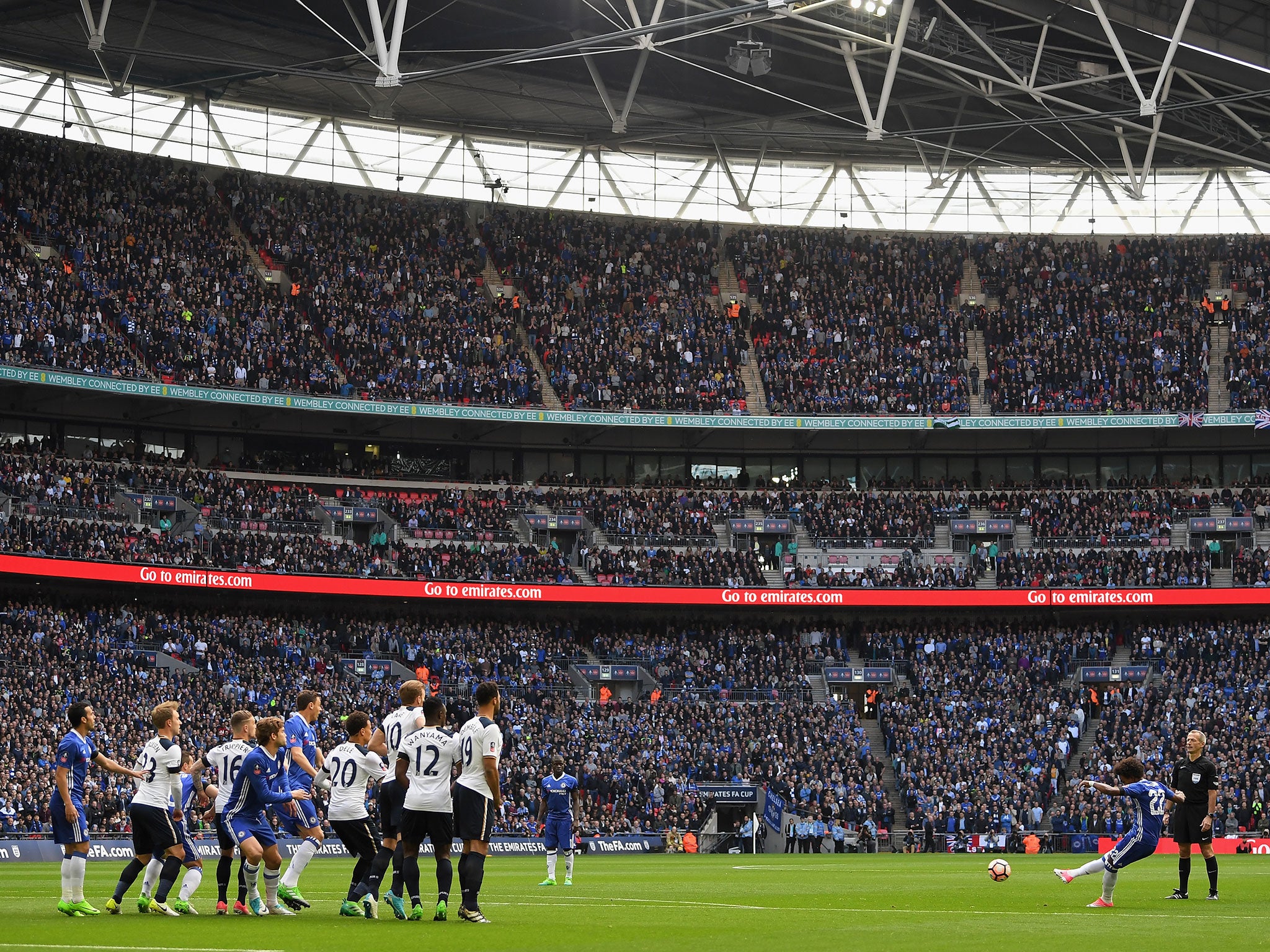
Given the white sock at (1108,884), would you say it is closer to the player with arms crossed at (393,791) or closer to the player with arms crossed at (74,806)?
the player with arms crossed at (393,791)

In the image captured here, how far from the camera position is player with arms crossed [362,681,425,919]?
15641 mm

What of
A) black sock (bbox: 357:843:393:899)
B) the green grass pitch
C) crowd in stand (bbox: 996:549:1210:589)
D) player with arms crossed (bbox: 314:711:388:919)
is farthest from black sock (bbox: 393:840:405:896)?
crowd in stand (bbox: 996:549:1210:589)

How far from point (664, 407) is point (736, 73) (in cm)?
1292

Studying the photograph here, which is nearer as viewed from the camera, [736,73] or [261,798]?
[261,798]

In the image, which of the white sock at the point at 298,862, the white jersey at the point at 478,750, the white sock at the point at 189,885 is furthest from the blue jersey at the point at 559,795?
the white jersey at the point at 478,750

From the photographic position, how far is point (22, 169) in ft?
190

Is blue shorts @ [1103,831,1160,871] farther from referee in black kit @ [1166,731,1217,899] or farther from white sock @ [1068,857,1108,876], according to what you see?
referee in black kit @ [1166,731,1217,899]

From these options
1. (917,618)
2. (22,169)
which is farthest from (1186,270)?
(22,169)

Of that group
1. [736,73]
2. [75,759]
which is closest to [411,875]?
[75,759]

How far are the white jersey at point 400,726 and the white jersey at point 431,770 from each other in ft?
1.03

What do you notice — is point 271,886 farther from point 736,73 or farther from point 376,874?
point 736,73

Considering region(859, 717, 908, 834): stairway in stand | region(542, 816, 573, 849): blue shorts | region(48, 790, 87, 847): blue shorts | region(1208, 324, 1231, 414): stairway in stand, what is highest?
region(1208, 324, 1231, 414): stairway in stand

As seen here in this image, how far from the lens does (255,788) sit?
16344 millimetres

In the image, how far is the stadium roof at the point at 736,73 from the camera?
50719 millimetres
